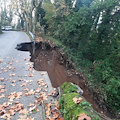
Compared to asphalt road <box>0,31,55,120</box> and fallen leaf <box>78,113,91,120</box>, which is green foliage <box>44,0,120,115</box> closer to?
asphalt road <box>0,31,55,120</box>

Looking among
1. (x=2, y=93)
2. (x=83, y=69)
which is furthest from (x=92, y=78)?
(x=2, y=93)

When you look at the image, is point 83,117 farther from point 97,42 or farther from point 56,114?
point 97,42

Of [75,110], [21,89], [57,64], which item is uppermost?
[75,110]

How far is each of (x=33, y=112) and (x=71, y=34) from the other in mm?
11355

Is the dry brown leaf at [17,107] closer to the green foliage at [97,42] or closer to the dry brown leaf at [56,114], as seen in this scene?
the dry brown leaf at [56,114]

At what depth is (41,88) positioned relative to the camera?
4.71m

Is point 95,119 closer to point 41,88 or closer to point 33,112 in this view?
point 33,112

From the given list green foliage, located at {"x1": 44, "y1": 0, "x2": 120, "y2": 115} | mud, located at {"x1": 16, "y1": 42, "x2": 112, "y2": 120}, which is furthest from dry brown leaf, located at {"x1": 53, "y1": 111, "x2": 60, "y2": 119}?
green foliage, located at {"x1": 44, "y1": 0, "x2": 120, "y2": 115}

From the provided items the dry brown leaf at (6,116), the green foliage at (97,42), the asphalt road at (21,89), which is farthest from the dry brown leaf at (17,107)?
the green foliage at (97,42)

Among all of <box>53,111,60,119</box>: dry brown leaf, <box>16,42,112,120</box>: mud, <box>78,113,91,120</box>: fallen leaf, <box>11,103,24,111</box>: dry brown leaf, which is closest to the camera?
<box>78,113,91,120</box>: fallen leaf

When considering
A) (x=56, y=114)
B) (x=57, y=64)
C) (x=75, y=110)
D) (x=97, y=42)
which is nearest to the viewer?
(x=75, y=110)

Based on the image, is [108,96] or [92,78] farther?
[92,78]

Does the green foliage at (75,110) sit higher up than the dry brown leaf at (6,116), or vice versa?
the green foliage at (75,110)

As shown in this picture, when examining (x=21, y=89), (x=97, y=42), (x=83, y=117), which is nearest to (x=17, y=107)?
(x=21, y=89)
